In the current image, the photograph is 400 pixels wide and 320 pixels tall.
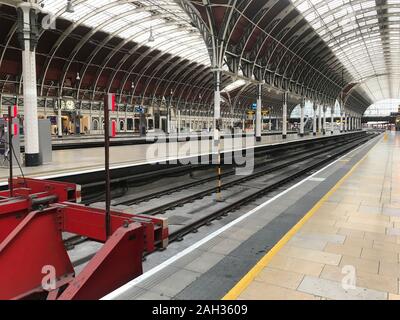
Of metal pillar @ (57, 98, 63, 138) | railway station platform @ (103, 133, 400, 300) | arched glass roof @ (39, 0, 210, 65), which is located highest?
arched glass roof @ (39, 0, 210, 65)

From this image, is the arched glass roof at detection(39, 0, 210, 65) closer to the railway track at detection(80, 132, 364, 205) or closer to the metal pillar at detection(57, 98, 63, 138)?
the metal pillar at detection(57, 98, 63, 138)

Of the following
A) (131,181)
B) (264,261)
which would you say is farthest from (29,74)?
(264,261)

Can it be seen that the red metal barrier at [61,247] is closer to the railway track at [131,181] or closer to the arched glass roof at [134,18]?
the railway track at [131,181]

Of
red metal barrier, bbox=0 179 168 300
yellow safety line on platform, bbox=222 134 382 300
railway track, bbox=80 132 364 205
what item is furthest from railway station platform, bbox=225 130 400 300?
railway track, bbox=80 132 364 205

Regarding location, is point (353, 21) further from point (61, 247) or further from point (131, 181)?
point (61, 247)

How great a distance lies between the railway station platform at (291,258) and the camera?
3.88 m

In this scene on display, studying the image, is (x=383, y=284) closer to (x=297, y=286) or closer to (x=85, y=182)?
(x=297, y=286)

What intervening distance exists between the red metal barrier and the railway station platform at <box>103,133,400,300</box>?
0.32 meters

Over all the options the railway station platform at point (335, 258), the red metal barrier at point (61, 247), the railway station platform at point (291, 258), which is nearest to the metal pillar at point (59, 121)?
the railway station platform at point (291, 258)

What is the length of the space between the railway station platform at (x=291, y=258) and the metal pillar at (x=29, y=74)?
24.8 feet

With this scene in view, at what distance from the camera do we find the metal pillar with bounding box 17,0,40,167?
1194cm

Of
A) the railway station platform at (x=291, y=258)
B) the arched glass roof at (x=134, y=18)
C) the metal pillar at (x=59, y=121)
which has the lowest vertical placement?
the railway station platform at (x=291, y=258)

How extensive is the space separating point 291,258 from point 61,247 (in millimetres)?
3612

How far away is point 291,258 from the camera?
15.5 ft
